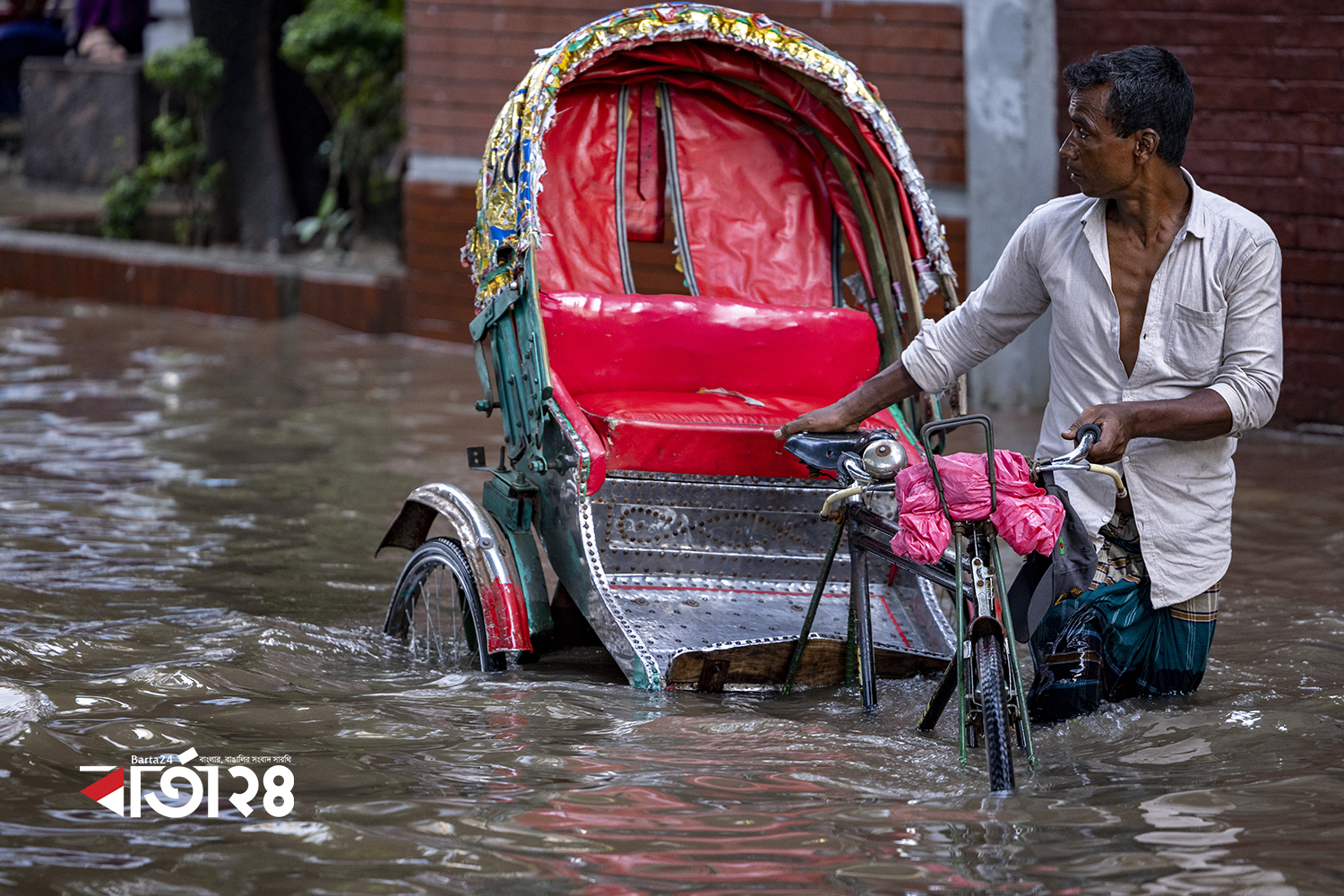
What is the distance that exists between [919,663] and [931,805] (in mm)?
855

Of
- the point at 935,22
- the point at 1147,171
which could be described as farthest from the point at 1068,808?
the point at 935,22

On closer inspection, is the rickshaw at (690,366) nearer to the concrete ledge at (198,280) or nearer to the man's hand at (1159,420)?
the man's hand at (1159,420)

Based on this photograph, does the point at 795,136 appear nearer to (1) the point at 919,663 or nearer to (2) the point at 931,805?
(1) the point at 919,663

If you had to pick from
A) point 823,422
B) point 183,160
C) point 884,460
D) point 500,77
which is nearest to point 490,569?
point 823,422

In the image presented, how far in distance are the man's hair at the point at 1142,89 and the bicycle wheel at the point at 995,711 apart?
1182 mm

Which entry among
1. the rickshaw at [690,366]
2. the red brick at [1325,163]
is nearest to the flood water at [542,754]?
the rickshaw at [690,366]

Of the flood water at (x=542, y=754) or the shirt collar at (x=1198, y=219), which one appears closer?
the flood water at (x=542, y=754)

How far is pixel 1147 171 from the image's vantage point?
3.58 metres

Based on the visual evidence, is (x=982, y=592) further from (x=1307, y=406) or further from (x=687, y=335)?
(x=1307, y=406)

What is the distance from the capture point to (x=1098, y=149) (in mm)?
3531

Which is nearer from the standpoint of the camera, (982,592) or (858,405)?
(982,592)

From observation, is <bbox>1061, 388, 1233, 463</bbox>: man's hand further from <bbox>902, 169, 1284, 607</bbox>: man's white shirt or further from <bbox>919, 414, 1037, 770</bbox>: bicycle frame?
<bbox>919, 414, 1037, 770</bbox>: bicycle frame

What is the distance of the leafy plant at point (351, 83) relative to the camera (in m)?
11.5

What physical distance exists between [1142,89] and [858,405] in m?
1.02
